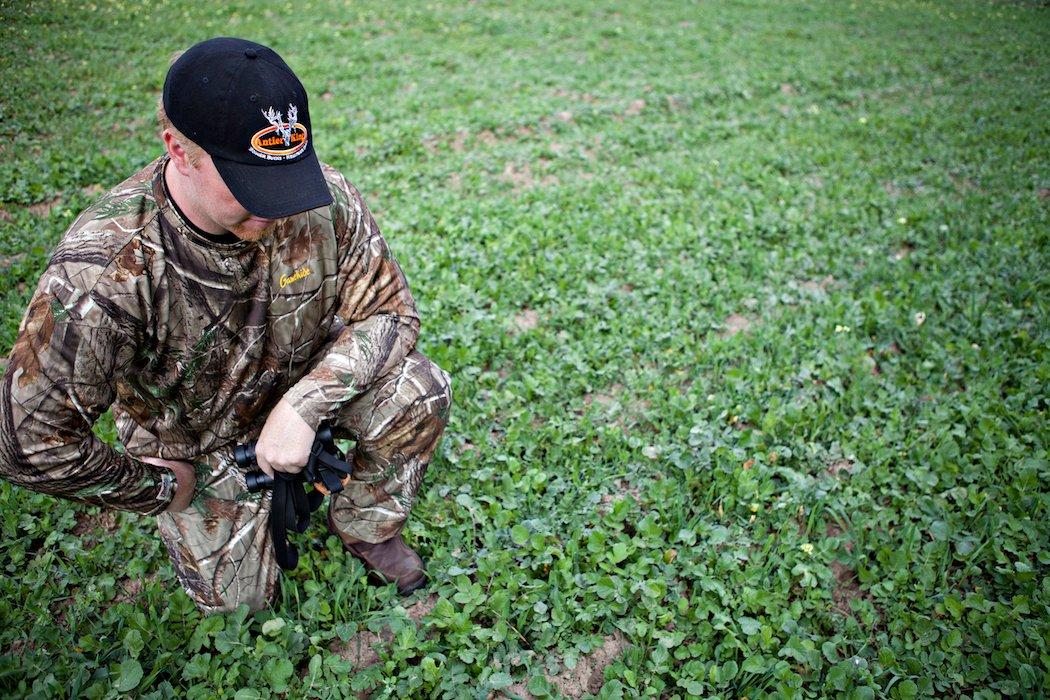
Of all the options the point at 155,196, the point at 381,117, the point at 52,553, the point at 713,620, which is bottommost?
the point at 713,620

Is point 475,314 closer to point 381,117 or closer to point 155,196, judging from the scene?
point 155,196

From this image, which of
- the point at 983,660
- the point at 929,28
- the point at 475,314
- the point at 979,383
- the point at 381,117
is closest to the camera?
the point at 983,660

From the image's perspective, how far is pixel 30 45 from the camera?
7.61 meters

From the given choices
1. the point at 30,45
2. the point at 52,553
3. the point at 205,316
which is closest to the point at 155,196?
the point at 205,316

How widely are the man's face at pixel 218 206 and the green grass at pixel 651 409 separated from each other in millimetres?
1451

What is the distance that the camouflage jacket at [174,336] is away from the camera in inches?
67.9

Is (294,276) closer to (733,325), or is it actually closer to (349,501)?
(349,501)

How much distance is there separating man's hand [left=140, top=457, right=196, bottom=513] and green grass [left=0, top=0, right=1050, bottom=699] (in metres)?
0.47

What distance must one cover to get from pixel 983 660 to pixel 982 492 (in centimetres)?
96

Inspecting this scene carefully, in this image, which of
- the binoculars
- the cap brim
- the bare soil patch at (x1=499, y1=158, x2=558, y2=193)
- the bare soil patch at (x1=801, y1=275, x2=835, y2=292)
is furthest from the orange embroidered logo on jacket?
the bare soil patch at (x1=499, y1=158, x2=558, y2=193)

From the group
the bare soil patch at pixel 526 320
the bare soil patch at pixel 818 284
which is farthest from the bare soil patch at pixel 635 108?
the bare soil patch at pixel 526 320

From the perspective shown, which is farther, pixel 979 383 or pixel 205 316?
pixel 979 383

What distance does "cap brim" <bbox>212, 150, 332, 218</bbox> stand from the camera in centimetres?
175

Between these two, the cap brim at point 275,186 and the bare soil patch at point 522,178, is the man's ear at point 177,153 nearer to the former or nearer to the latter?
the cap brim at point 275,186
